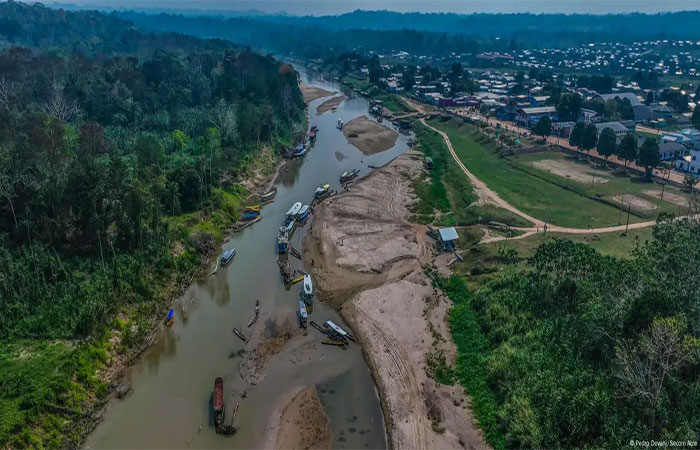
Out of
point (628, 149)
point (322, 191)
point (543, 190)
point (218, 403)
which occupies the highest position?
point (628, 149)

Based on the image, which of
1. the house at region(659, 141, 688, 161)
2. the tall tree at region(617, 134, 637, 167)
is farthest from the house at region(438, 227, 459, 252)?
the house at region(659, 141, 688, 161)

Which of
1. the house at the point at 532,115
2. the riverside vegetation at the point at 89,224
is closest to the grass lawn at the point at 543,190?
the house at the point at 532,115

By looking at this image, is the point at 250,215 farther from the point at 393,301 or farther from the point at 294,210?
the point at 393,301

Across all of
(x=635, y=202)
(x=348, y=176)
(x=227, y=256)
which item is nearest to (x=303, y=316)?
(x=227, y=256)

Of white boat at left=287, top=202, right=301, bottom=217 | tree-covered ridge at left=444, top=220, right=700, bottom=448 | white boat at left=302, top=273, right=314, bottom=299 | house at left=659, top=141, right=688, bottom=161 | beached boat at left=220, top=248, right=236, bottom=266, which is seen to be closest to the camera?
tree-covered ridge at left=444, top=220, right=700, bottom=448

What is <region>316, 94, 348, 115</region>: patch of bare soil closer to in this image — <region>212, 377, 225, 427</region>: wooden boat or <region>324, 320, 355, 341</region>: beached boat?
<region>324, 320, 355, 341</region>: beached boat

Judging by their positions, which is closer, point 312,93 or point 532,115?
point 532,115
